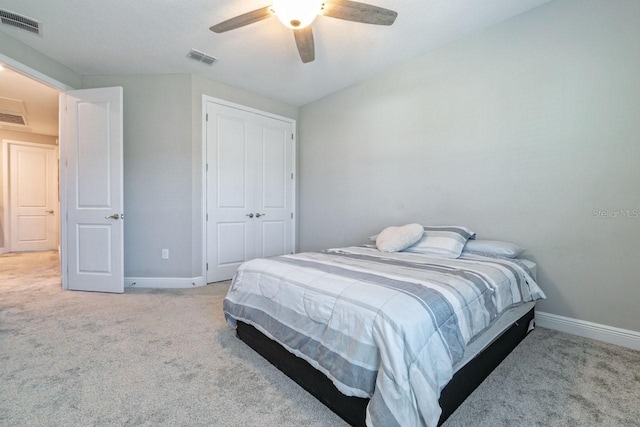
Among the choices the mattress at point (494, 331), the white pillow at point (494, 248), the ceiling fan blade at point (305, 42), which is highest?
the ceiling fan blade at point (305, 42)

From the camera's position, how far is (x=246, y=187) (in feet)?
13.4

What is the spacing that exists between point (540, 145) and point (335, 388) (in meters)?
2.46

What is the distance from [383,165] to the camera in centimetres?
347

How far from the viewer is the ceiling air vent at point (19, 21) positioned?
2.41m

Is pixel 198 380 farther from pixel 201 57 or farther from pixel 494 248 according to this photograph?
pixel 201 57

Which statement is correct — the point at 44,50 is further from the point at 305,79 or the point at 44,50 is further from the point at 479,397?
the point at 479,397

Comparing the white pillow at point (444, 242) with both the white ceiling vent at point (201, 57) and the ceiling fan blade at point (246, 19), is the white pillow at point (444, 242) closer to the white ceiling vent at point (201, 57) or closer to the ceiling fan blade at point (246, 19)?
the ceiling fan blade at point (246, 19)

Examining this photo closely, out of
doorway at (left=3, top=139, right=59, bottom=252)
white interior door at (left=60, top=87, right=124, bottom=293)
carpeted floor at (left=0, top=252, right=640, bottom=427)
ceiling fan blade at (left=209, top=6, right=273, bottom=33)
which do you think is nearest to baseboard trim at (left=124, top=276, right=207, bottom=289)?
white interior door at (left=60, top=87, right=124, bottom=293)

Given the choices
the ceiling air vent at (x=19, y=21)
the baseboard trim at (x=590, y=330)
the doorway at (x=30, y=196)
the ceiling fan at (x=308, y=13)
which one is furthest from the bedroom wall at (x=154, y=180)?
the doorway at (x=30, y=196)

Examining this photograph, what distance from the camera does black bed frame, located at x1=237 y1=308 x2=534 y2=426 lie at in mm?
1274

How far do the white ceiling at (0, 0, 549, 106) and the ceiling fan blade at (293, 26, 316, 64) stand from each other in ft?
1.11

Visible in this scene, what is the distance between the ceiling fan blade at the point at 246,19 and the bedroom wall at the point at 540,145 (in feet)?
6.05

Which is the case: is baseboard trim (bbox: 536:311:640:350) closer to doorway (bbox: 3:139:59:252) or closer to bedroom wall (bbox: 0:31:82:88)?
bedroom wall (bbox: 0:31:82:88)

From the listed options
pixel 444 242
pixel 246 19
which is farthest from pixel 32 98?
pixel 444 242
